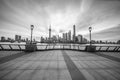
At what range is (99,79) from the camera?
8.70 ft

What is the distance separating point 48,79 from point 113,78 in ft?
10.8

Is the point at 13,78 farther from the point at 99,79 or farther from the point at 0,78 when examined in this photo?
the point at 99,79

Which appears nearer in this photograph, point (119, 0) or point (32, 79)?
point (32, 79)

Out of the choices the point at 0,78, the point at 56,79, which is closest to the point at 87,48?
the point at 56,79

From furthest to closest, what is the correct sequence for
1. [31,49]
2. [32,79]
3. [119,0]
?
[31,49], [119,0], [32,79]

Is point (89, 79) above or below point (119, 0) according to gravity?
below

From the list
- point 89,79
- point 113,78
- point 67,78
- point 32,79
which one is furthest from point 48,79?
point 113,78

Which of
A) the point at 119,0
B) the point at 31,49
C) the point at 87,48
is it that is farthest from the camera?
the point at 87,48

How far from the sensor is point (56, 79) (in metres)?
2.63

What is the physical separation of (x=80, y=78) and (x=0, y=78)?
4049 mm

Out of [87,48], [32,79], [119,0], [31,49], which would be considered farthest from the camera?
[87,48]

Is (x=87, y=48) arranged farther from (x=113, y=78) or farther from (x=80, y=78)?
(x=80, y=78)

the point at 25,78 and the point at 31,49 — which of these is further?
the point at 31,49

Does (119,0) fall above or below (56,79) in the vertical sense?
above
